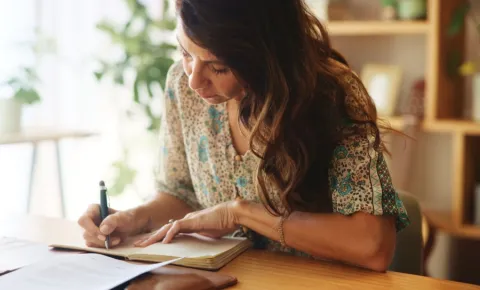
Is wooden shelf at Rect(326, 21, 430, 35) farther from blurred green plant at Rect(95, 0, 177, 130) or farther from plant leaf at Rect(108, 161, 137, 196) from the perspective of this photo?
plant leaf at Rect(108, 161, 137, 196)

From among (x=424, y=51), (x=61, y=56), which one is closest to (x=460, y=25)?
(x=424, y=51)

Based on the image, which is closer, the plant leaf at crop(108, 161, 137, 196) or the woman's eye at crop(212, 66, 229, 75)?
the woman's eye at crop(212, 66, 229, 75)

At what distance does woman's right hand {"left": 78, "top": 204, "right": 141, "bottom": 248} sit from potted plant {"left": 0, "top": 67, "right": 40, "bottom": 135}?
42.6 inches

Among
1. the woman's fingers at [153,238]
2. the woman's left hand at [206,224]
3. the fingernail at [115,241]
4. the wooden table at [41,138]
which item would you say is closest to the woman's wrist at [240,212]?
the woman's left hand at [206,224]

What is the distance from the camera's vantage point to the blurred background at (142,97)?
269 centimetres

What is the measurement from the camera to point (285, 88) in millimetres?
1385

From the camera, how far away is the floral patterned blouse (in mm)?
1400

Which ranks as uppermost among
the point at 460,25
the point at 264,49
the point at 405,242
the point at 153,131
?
the point at 460,25

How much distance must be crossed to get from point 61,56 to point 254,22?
1723 mm

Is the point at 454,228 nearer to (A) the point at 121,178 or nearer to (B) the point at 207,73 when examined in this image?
(A) the point at 121,178

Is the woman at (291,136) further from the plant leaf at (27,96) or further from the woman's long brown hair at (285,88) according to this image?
the plant leaf at (27,96)

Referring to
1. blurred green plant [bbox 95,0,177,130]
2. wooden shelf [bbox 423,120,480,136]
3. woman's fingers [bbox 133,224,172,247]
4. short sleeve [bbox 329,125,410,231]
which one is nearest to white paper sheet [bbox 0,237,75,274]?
woman's fingers [bbox 133,224,172,247]

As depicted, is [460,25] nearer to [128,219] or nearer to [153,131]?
[153,131]

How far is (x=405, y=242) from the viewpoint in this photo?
5.49 feet
